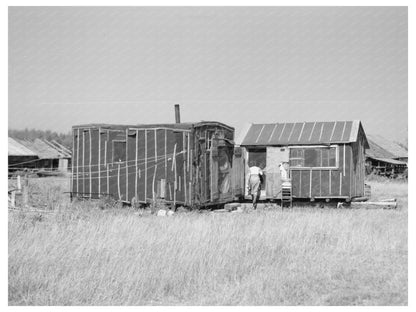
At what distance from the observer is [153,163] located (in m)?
16.2

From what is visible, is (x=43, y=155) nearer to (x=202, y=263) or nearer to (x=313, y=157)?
(x=313, y=157)

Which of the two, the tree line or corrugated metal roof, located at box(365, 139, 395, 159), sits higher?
the tree line

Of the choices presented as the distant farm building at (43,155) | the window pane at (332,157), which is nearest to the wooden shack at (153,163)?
the window pane at (332,157)

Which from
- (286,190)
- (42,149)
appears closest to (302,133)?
(286,190)

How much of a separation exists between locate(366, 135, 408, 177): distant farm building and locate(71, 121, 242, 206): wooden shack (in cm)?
2266

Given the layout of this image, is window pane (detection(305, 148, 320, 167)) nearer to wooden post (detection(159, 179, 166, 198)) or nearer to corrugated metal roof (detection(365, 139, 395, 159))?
wooden post (detection(159, 179, 166, 198))

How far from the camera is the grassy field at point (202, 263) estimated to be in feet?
22.0

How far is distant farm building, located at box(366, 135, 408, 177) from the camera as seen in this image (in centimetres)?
3817

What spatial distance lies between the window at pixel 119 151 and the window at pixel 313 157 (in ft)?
20.9

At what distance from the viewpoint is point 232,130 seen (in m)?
19.1

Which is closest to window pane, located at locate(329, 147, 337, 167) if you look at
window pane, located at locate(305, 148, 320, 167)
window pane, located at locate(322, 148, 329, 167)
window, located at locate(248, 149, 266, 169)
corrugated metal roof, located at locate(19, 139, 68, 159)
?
window pane, located at locate(322, 148, 329, 167)
